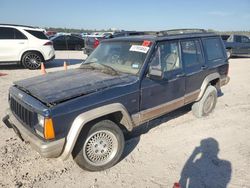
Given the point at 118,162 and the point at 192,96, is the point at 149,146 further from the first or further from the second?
the point at 192,96

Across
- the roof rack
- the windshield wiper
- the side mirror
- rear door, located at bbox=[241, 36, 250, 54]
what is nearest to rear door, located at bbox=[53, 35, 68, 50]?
rear door, located at bbox=[241, 36, 250, 54]

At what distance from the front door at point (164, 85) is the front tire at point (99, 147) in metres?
0.62

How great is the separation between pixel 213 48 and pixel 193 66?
123cm

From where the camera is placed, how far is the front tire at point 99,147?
333cm

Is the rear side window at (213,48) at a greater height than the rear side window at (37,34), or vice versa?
the rear side window at (37,34)

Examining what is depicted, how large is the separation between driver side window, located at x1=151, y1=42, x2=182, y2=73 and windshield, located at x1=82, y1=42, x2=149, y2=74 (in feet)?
0.80

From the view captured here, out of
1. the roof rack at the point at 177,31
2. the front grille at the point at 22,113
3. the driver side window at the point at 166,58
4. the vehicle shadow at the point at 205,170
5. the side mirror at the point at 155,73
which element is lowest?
the vehicle shadow at the point at 205,170

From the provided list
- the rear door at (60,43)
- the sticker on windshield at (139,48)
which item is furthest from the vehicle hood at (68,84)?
the rear door at (60,43)

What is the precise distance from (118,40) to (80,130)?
220cm

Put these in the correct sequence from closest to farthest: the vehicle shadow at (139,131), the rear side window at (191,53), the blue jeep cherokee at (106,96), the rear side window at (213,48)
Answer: the blue jeep cherokee at (106,96) → the vehicle shadow at (139,131) → the rear side window at (191,53) → the rear side window at (213,48)

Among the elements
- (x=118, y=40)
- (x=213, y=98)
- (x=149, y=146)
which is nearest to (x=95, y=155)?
(x=149, y=146)

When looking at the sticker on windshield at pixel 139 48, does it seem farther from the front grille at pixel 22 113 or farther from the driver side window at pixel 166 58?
the front grille at pixel 22 113

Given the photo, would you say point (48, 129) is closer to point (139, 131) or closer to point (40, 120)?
point (40, 120)

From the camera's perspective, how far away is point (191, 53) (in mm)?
5008
